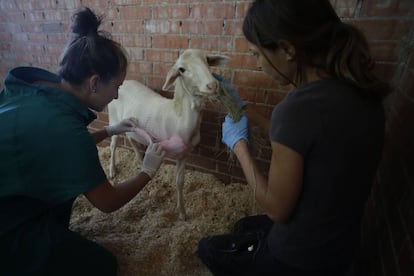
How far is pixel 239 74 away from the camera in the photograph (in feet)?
6.37

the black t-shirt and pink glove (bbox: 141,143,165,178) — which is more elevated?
the black t-shirt

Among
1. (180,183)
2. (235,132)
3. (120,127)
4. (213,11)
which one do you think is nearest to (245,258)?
(235,132)

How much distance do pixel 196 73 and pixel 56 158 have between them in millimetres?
849

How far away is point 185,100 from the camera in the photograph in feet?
5.74

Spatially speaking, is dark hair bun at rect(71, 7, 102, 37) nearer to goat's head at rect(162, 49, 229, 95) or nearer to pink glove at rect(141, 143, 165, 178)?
goat's head at rect(162, 49, 229, 95)

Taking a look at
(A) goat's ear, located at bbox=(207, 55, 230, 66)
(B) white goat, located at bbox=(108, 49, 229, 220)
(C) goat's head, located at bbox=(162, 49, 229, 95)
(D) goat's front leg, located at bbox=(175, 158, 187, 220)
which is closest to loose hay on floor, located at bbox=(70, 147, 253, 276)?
(D) goat's front leg, located at bbox=(175, 158, 187, 220)

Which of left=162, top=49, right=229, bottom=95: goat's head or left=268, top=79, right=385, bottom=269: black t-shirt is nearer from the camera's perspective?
left=268, top=79, right=385, bottom=269: black t-shirt

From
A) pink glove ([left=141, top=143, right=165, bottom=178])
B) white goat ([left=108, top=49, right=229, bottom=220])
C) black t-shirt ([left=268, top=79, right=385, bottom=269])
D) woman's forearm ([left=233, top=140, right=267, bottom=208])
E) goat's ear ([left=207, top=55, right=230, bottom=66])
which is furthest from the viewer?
goat's ear ([left=207, top=55, right=230, bottom=66])

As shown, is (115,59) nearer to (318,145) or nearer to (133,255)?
(318,145)

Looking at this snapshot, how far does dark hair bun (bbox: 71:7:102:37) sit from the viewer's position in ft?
3.91

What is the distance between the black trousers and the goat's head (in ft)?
2.63

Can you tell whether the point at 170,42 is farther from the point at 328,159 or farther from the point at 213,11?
the point at 328,159

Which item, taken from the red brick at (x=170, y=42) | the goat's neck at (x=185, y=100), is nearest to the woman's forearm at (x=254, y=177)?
the goat's neck at (x=185, y=100)

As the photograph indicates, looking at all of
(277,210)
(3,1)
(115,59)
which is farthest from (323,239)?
(3,1)
